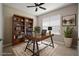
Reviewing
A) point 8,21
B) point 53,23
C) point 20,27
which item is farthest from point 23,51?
point 53,23

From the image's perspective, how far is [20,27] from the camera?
1354 millimetres

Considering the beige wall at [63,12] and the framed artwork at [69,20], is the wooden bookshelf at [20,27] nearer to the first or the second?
the beige wall at [63,12]

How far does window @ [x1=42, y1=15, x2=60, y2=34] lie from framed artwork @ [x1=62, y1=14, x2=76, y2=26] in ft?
0.31

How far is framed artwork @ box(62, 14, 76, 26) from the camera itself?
1.31m

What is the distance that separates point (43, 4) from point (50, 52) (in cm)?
78

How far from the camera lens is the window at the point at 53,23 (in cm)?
136

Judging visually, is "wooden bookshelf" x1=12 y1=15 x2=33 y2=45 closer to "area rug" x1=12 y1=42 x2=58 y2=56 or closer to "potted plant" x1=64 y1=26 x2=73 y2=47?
"area rug" x1=12 y1=42 x2=58 y2=56

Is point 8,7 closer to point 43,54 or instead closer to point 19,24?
point 19,24

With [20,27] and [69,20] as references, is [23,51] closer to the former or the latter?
[20,27]

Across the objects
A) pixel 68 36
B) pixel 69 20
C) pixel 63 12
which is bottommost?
pixel 68 36

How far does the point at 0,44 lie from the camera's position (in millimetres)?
1324

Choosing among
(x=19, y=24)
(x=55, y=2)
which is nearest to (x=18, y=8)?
(x=19, y=24)

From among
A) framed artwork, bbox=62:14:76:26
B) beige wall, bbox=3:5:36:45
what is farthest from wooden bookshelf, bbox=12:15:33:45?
framed artwork, bbox=62:14:76:26

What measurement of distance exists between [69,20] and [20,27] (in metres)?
0.80
